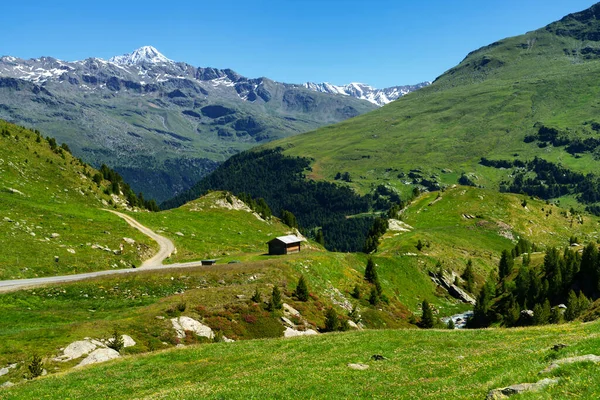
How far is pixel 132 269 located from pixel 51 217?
2283 centimetres

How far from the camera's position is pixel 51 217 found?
8994 cm

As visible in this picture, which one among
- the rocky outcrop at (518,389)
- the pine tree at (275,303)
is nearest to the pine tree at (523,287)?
the pine tree at (275,303)

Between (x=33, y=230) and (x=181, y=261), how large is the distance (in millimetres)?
28934

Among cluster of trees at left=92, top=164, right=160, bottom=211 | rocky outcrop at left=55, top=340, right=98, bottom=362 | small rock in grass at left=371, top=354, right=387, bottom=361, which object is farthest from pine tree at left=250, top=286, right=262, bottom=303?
cluster of trees at left=92, top=164, right=160, bottom=211

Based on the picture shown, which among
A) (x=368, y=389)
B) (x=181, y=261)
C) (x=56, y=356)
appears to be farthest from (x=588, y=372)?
(x=181, y=261)

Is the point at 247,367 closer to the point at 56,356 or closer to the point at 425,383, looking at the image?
the point at 425,383

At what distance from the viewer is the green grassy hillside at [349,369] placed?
20.1 meters

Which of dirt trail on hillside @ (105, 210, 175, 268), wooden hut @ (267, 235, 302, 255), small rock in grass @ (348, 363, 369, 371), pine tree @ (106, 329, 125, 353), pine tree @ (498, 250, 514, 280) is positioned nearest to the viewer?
small rock in grass @ (348, 363, 369, 371)

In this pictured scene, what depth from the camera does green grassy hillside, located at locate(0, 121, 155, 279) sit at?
7375cm

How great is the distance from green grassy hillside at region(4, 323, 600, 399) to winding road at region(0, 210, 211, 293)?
3324cm

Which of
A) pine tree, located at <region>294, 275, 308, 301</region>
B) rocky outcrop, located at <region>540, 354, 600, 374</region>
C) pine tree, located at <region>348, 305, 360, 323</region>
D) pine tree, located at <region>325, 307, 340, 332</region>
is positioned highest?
rocky outcrop, located at <region>540, 354, 600, 374</region>

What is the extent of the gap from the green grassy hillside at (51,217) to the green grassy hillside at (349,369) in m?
46.1

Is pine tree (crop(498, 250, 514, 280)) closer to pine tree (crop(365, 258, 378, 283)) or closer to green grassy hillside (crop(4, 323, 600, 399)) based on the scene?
pine tree (crop(365, 258, 378, 283))

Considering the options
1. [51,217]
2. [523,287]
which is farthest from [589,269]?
[51,217]
